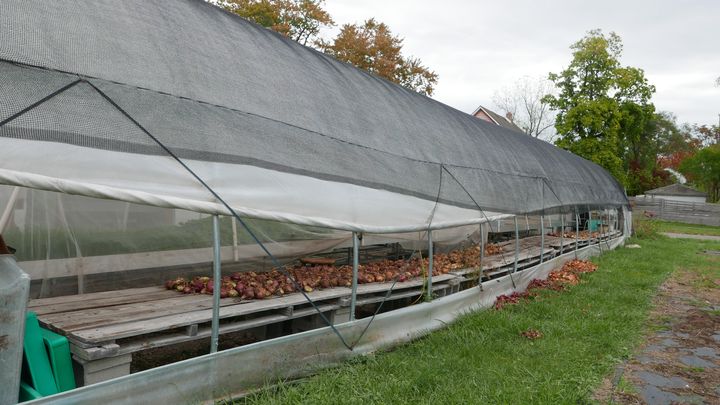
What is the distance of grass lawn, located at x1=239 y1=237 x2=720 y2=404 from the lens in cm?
377

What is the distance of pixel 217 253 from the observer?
3.15 metres

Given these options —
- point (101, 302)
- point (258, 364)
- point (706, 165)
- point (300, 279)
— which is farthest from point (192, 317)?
point (706, 165)

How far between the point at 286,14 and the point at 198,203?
23.5 metres

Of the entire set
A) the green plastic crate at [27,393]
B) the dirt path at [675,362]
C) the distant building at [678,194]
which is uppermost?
the distant building at [678,194]

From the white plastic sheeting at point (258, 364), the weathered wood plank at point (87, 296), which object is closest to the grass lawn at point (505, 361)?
the white plastic sheeting at point (258, 364)

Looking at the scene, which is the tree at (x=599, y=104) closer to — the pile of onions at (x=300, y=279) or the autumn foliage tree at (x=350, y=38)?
the autumn foliage tree at (x=350, y=38)

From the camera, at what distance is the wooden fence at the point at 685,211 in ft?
101

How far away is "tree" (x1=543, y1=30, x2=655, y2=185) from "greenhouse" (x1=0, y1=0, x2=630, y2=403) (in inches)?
876

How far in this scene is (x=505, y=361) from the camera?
471cm

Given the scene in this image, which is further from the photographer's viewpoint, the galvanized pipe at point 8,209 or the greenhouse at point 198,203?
the galvanized pipe at point 8,209

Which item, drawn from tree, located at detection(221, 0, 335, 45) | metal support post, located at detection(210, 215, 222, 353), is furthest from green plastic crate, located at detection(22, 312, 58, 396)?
tree, located at detection(221, 0, 335, 45)

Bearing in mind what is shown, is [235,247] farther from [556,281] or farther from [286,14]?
[286,14]

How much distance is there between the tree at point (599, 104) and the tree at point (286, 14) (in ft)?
44.6

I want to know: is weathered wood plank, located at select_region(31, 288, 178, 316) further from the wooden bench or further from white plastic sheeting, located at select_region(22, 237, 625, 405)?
white plastic sheeting, located at select_region(22, 237, 625, 405)
